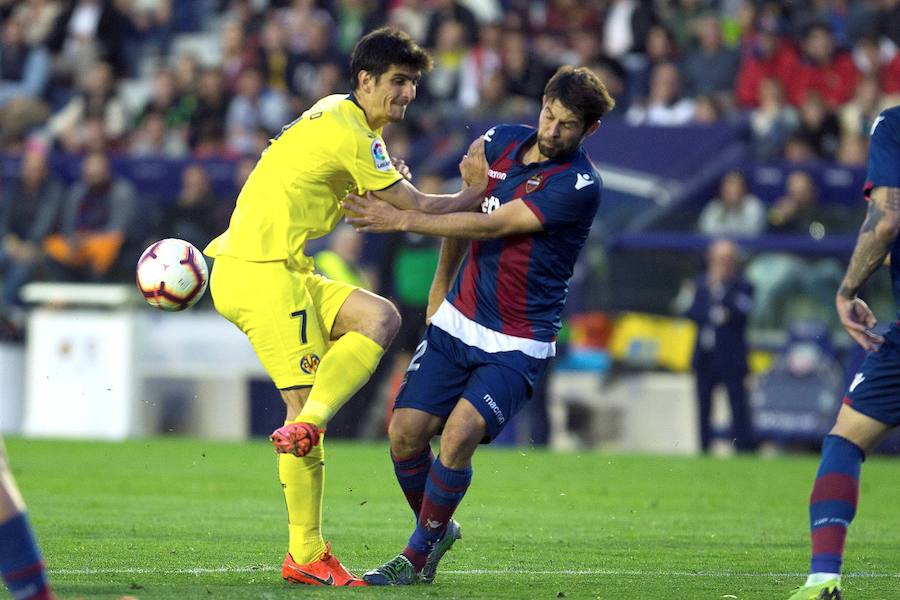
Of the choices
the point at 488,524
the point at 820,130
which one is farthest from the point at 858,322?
the point at 820,130

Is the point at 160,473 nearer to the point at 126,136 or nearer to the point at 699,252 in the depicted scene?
the point at 699,252

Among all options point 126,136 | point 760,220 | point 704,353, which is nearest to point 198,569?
point 704,353

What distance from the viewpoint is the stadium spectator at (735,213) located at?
53.1ft

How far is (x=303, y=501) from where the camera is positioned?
23.0ft

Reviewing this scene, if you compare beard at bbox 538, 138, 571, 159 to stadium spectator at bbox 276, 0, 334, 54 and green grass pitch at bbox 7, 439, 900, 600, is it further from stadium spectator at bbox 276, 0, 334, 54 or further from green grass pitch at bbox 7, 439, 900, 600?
stadium spectator at bbox 276, 0, 334, 54

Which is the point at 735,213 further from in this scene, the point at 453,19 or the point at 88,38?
the point at 88,38

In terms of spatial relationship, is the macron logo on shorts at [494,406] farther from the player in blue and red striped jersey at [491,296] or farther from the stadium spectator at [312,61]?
the stadium spectator at [312,61]

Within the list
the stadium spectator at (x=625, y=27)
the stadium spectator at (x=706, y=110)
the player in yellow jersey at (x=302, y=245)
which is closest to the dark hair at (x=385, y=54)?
the player in yellow jersey at (x=302, y=245)

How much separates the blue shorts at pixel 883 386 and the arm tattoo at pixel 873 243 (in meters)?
0.25

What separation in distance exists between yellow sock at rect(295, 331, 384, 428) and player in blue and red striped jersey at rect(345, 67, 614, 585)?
20cm

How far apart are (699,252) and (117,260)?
6007 millimetres

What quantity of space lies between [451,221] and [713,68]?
38.9ft

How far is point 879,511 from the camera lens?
10805 millimetres

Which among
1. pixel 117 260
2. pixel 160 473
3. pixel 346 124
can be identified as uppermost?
pixel 346 124
